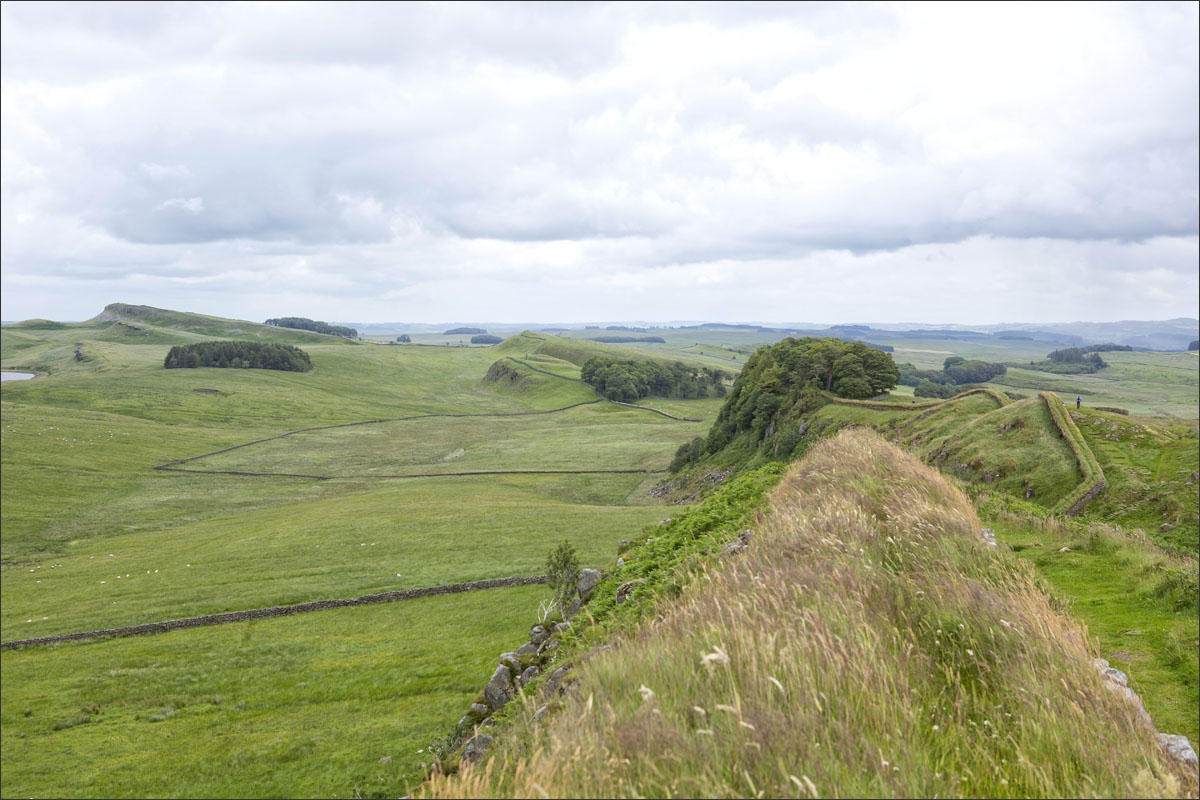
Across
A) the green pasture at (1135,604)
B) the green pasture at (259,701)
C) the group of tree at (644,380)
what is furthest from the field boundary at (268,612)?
the group of tree at (644,380)

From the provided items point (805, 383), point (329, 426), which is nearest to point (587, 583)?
point (805, 383)

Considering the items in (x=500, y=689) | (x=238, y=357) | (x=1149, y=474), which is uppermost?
(x=238, y=357)

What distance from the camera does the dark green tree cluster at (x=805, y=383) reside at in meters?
74.5

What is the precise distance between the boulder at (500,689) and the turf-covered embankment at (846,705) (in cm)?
576

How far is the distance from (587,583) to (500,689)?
3.50 metres

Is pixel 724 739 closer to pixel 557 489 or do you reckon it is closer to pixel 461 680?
pixel 461 680

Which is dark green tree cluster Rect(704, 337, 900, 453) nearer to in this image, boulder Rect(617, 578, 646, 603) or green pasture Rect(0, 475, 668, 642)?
green pasture Rect(0, 475, 668, 642)

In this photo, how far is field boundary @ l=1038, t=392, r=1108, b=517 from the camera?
30.2 meters

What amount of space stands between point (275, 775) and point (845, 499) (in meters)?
19.8

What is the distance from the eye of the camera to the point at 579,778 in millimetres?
4340

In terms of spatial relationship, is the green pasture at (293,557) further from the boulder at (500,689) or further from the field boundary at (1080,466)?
the field boundary at (1080,466)

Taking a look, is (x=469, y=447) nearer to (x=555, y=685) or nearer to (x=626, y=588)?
(x=626, y=588)

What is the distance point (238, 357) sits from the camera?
185 m

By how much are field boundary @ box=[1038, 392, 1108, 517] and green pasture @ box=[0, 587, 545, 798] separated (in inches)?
1103
